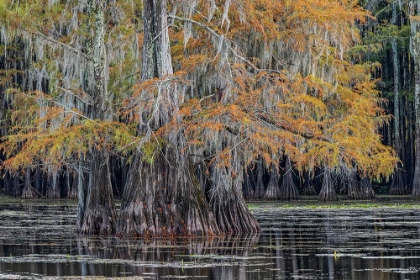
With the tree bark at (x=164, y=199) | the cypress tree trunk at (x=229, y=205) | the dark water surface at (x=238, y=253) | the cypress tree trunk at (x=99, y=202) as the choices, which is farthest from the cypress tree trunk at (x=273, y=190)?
the tree bark at (x=164, y=199)

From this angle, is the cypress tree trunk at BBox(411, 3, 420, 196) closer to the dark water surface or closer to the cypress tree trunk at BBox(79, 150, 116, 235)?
the dark water surface

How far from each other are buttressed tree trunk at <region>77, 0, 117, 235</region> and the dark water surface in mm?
541

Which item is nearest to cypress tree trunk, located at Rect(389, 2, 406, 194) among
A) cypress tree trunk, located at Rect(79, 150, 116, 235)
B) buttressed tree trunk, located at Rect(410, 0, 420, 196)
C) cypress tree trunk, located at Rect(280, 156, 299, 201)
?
buttressed tree trunk, located at Rect(410, 0, 420, 196)

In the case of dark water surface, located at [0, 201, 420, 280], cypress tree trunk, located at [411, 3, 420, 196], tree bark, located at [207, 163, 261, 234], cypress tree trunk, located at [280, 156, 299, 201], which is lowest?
dark water surface, located at [0, 201, 420, 280]

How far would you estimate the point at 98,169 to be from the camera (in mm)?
19500

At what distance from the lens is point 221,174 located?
1855 centimetres

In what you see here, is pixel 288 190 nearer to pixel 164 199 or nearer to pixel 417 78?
pixel 417 78

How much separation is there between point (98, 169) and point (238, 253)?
18.9 feet

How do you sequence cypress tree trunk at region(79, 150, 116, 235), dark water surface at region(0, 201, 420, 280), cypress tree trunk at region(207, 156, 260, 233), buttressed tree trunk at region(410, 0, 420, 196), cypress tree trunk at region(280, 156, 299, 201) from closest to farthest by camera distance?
dark water surface at region(0, 201, 420, 280)
cypress tree trunk at region(207, 156, 260, 233)
cypress tree trunk at region(79, 150, 116, 235)
buttressed tree trunk at region(410, 0, 420, 196)
cypress tree trunk at region(280, 156, 299, 201)

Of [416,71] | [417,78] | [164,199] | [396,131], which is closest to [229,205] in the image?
[164,199]

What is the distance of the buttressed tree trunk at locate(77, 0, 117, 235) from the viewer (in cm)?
1916

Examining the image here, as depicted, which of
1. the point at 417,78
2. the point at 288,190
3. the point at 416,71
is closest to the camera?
the point at 417,78

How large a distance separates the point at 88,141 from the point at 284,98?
3.75 meters

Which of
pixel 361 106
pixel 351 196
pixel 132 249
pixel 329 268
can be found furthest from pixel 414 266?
pixel 351 196
